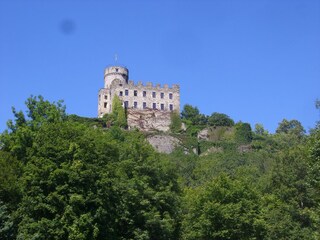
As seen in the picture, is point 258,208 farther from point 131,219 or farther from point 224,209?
point 131,219

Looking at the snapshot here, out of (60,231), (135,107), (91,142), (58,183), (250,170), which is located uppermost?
(135,107)

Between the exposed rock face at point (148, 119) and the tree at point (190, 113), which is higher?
the tree at point (190, 113)

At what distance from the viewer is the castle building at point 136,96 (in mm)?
96812

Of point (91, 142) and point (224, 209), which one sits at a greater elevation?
point (91, 142)

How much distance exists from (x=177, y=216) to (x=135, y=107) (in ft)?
185

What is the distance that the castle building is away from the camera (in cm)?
9681

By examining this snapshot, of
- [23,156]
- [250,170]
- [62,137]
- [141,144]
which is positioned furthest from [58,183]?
[250,170]

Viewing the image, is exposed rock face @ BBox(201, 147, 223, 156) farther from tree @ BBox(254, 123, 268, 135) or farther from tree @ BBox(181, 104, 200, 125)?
tree @ BBox(254, 123, 268, 135)

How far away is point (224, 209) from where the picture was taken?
40.0 meters

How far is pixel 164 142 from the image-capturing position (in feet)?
294

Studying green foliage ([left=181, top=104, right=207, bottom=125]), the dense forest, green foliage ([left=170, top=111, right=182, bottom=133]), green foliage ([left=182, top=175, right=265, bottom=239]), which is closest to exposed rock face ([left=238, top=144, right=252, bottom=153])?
green foliage ([left=170, top=111, right=182, bottom=133])

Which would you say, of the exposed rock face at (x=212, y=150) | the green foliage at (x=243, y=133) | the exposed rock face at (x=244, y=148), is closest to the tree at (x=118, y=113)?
the exposed rock face at (x=212, y=150)

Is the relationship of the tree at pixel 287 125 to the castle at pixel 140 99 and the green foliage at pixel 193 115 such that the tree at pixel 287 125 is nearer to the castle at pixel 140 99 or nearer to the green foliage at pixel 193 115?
the green foliage at pixel 193 115

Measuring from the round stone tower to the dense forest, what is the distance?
4614 centimetres
